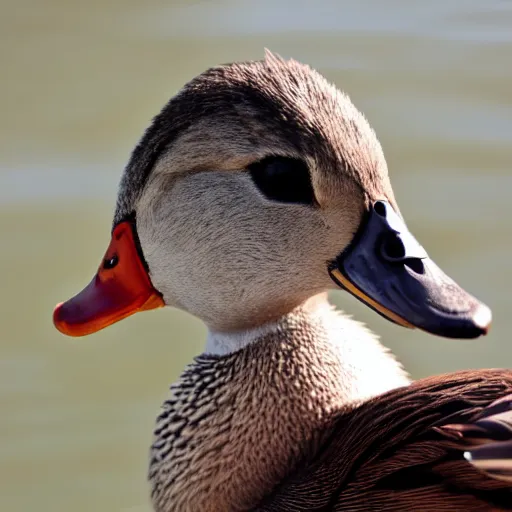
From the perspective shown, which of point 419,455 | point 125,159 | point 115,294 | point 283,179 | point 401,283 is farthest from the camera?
point 125,159

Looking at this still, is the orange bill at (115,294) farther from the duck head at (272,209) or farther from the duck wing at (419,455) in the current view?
the duck wing at (419,455)

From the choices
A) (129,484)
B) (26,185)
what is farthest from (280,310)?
(26,185)

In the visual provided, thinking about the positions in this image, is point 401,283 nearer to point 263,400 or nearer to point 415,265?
point 415,265

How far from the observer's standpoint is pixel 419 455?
9.85 ft

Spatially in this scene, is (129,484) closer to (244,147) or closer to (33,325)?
(33,325)

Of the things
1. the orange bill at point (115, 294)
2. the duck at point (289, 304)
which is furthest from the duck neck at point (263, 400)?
the orange bill at point (115, 294)

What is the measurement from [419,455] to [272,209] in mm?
723

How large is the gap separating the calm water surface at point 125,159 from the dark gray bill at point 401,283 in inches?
59.5

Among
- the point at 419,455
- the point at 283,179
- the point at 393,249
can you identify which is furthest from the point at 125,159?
the point at 419,455

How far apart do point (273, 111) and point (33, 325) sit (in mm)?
2020

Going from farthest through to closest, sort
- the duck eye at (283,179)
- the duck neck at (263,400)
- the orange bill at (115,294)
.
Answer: the orange bill at (115,294), the duck neck at (263,400), the duck eye at (283,179)

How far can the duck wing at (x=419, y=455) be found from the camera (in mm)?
2871

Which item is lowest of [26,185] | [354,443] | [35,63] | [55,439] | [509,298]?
[354,443]

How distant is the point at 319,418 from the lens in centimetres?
338
